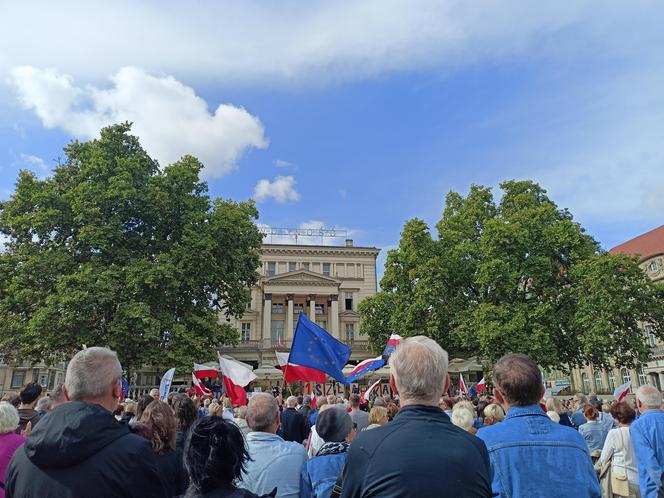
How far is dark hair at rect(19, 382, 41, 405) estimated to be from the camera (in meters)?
6.53

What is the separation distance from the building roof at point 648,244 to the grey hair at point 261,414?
53.8 m

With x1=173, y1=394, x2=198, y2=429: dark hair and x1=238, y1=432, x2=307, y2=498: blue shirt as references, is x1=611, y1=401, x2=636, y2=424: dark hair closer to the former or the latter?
x1=238, y1=432, x2=307, y2=498: blue shirt

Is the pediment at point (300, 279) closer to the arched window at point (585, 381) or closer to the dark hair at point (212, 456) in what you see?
the arched window at point (585, 381)

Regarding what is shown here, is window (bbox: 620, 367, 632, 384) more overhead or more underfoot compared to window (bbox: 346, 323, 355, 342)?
more underfoot

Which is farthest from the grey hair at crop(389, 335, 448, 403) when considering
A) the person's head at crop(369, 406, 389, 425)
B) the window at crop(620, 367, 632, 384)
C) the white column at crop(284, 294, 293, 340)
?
the window at crop(620, 367, 632, 384)

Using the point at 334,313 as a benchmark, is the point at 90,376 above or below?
below

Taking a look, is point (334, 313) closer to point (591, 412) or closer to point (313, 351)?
point (313, 351)

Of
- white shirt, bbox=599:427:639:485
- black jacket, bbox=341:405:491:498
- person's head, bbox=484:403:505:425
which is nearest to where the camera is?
black jacket, bbox=341:405:491:498

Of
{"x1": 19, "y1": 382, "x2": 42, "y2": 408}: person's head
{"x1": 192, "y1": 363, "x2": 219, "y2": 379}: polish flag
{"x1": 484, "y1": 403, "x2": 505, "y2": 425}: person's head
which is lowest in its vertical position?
{"x1": 484, "y1": 403, "x2": 505, "y2": 425}: person's head

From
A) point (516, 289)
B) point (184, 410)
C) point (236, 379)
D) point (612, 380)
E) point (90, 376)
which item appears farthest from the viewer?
point (612, 380)

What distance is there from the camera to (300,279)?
52312 millimetres

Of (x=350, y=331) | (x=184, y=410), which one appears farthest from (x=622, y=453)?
(x=350, y=331)

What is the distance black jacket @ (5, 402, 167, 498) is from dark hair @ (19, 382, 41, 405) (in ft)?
15.2

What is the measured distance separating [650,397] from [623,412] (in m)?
1.45
